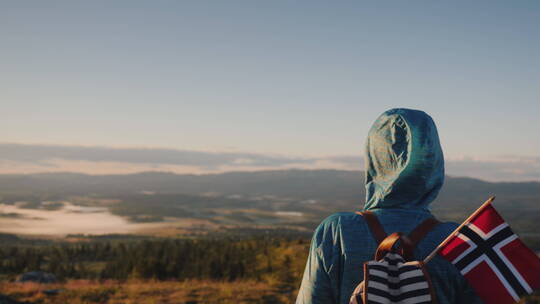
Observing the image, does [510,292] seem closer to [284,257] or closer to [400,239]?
[400,239]

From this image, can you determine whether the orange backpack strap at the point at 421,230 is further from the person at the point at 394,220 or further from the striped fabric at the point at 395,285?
the striped fabric at the point at 395,285

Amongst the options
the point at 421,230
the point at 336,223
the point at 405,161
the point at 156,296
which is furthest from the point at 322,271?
the point at 156,296

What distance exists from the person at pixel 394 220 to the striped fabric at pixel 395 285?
35cm

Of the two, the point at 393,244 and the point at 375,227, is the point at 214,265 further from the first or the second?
the point at 393,244

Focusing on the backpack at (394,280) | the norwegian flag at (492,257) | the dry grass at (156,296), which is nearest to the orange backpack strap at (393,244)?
the backpack at (394,280)

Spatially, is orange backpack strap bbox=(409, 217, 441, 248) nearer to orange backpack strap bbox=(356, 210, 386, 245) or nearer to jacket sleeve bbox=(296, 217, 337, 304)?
orange backpack strap bbox=(356, 210, 386, 245)

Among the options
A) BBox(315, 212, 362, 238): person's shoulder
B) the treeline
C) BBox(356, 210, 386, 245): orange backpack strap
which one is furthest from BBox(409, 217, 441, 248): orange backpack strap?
the treeline

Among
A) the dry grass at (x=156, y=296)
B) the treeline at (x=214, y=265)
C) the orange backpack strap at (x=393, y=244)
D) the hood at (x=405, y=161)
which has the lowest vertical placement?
the treeline at (x=214, y=265)

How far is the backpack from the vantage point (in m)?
2.13

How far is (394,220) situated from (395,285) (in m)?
0.50

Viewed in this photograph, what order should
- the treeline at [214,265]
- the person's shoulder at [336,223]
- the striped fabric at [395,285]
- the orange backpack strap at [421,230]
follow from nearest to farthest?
the striped fabric at [395,285]
the orange backpack strap at [421,230]
the person's shoulder at [336,223]
the treeline at [214,265]

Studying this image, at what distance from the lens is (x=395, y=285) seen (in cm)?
219

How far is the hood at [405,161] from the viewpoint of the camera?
8.68ft

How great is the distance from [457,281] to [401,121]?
3.33 ft
